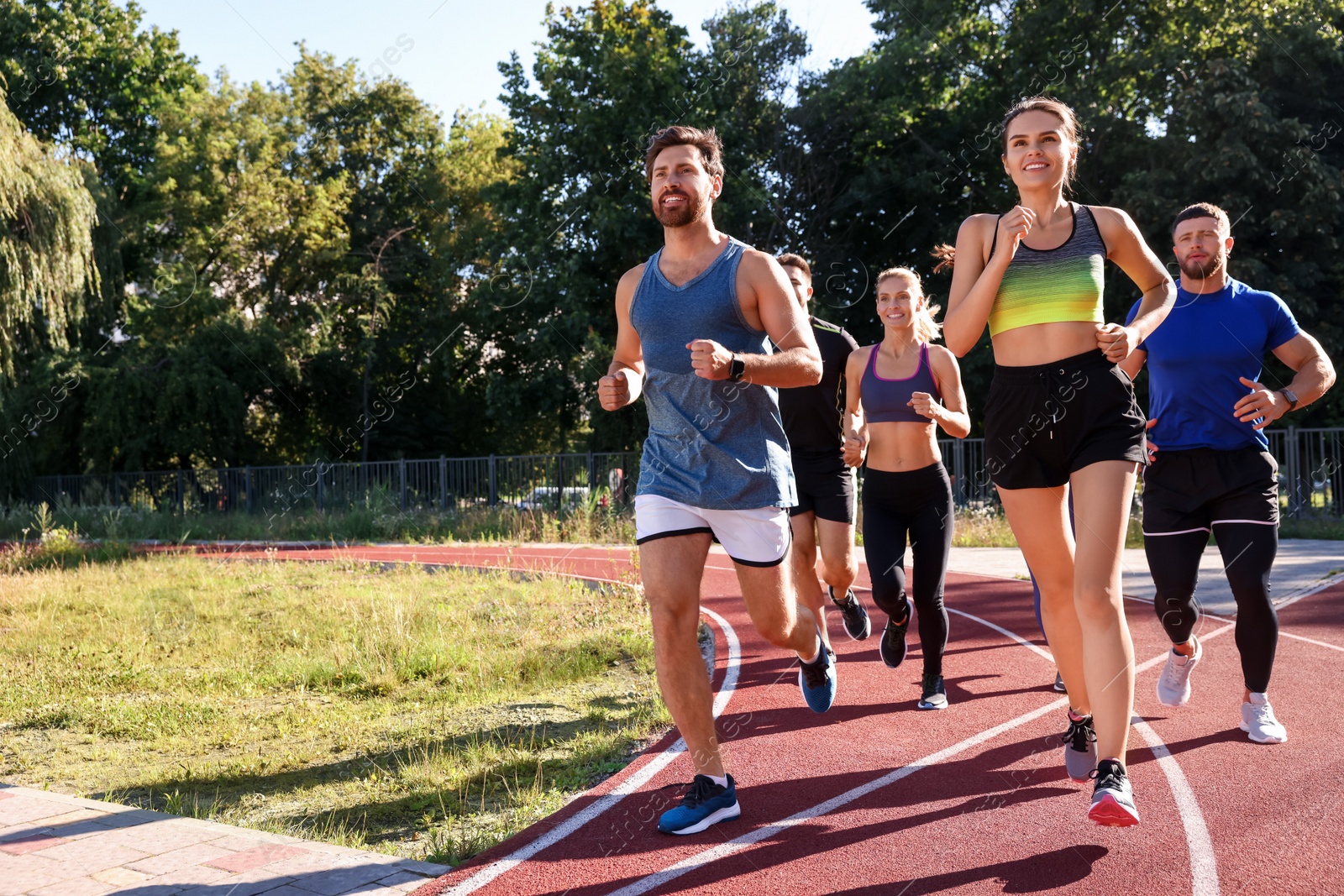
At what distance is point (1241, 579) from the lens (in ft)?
16.7

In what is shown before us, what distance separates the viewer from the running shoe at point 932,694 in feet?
19.6

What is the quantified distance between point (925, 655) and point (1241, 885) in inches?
107

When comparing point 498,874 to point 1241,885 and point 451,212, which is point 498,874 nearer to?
point 1241,885

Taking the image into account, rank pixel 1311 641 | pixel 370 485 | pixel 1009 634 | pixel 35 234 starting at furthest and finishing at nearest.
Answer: pixel 370 485
pixel 35 234
pixel 1009 634
pixel 1311 641

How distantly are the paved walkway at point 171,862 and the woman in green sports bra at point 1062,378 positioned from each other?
98.4 inches

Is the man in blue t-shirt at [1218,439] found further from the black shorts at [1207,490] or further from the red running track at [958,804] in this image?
the red running track at [958,804]

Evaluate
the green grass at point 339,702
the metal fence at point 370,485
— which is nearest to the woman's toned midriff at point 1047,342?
the green grass at point 339,702

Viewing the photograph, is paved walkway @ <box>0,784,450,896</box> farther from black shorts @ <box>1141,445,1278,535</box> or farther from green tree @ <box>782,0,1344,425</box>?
green tree @ <box>782,0,1344,425</box>

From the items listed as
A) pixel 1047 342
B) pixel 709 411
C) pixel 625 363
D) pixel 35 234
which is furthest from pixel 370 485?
pixel 1047 342

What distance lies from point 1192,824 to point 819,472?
9.88 feet

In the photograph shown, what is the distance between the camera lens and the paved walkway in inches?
140

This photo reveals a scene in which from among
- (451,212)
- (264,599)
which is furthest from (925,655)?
(451,212)

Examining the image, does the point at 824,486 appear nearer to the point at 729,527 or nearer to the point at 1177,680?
the point at 1177,680

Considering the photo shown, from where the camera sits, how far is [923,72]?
29828 mm
